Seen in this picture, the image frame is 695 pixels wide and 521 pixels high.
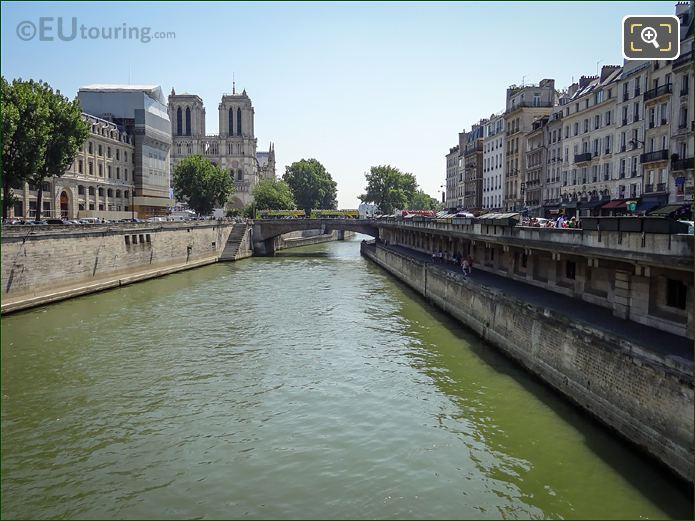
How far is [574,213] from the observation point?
170 ft

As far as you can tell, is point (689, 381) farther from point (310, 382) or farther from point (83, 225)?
point (83, 225)

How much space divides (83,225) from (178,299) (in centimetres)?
904

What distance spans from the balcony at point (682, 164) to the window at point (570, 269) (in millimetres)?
15313

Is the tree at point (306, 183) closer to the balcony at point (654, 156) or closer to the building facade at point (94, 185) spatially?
the building facade at point (94, 185)

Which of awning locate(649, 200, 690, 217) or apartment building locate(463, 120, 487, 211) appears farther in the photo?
apartment building locate(463, 120, 487, 211)

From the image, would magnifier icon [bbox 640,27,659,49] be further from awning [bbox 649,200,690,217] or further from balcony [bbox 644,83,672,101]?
balcony [bbox 644,83,672,101]

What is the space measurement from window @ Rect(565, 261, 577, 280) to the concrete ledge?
2381 cm

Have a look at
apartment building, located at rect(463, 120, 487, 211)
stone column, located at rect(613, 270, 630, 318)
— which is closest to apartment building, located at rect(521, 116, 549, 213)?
apartment building, located at rect(463, 120, 487, 211)

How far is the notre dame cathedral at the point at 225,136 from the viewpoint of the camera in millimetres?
149875

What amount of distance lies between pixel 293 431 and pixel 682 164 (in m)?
31.3

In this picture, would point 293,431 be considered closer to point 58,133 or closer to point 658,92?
point 658,92

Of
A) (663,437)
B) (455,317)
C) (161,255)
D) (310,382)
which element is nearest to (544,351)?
(663,437)

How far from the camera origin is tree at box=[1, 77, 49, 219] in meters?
38.7

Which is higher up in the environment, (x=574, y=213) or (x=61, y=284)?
(x=574, y=213)
